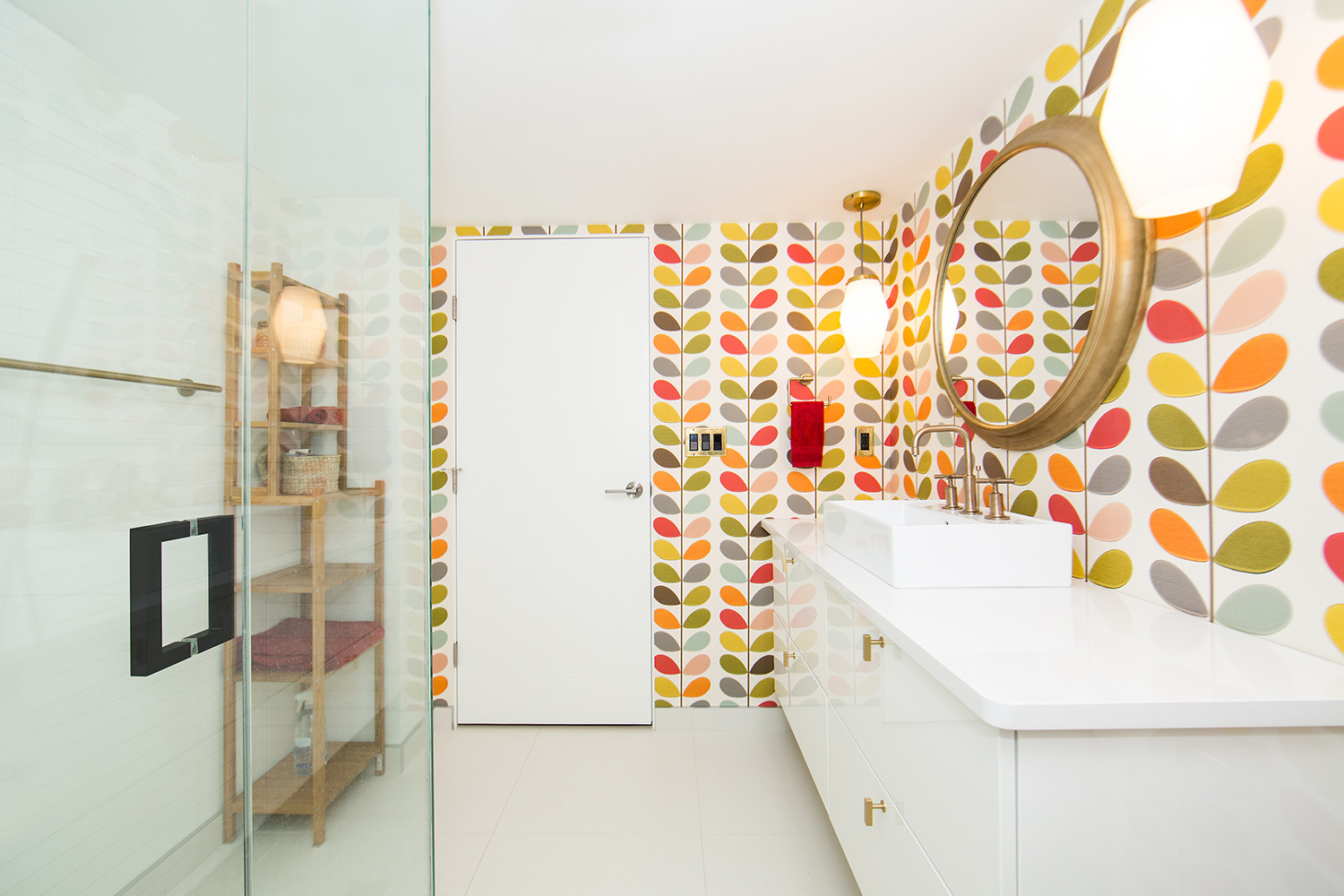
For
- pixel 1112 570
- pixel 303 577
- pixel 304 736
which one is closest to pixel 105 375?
pixel 303 577

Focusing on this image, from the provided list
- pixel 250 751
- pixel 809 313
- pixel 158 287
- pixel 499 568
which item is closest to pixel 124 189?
pixel 158 287

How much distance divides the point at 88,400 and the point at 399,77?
0.82m

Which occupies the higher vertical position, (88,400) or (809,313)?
(809,313)

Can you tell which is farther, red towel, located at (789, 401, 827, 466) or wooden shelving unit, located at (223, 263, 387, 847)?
red towel, located at (789, 401, 827, 466)

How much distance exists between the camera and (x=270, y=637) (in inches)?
24.6

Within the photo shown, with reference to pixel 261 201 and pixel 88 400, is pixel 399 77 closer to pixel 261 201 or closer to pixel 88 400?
pixel 261 201

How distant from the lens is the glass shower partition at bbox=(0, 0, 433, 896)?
16.1 inches

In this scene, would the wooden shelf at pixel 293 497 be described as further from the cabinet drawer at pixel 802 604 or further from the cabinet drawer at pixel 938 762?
the cabinet drawer at pixel 802 604

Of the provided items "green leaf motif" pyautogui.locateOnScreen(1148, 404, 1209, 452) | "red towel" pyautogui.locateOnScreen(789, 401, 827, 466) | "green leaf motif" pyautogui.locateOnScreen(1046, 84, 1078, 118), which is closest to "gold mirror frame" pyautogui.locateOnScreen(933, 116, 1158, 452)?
"green leaf motif" pyautogui.locateOnScreen(1046, 84, 1078, 118)

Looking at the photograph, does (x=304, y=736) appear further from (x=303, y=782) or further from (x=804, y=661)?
(x=804, y=661)

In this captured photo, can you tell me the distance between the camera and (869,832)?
1.22 m

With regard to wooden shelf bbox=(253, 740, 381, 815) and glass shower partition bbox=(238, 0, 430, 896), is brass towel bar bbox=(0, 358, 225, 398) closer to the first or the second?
glass shower partition bbox=(238, 0, 430, 896)

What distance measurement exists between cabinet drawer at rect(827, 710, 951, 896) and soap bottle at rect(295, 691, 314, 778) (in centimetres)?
95

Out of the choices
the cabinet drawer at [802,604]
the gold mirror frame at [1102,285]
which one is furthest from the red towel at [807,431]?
the gold mirror frame at [1102,285]
